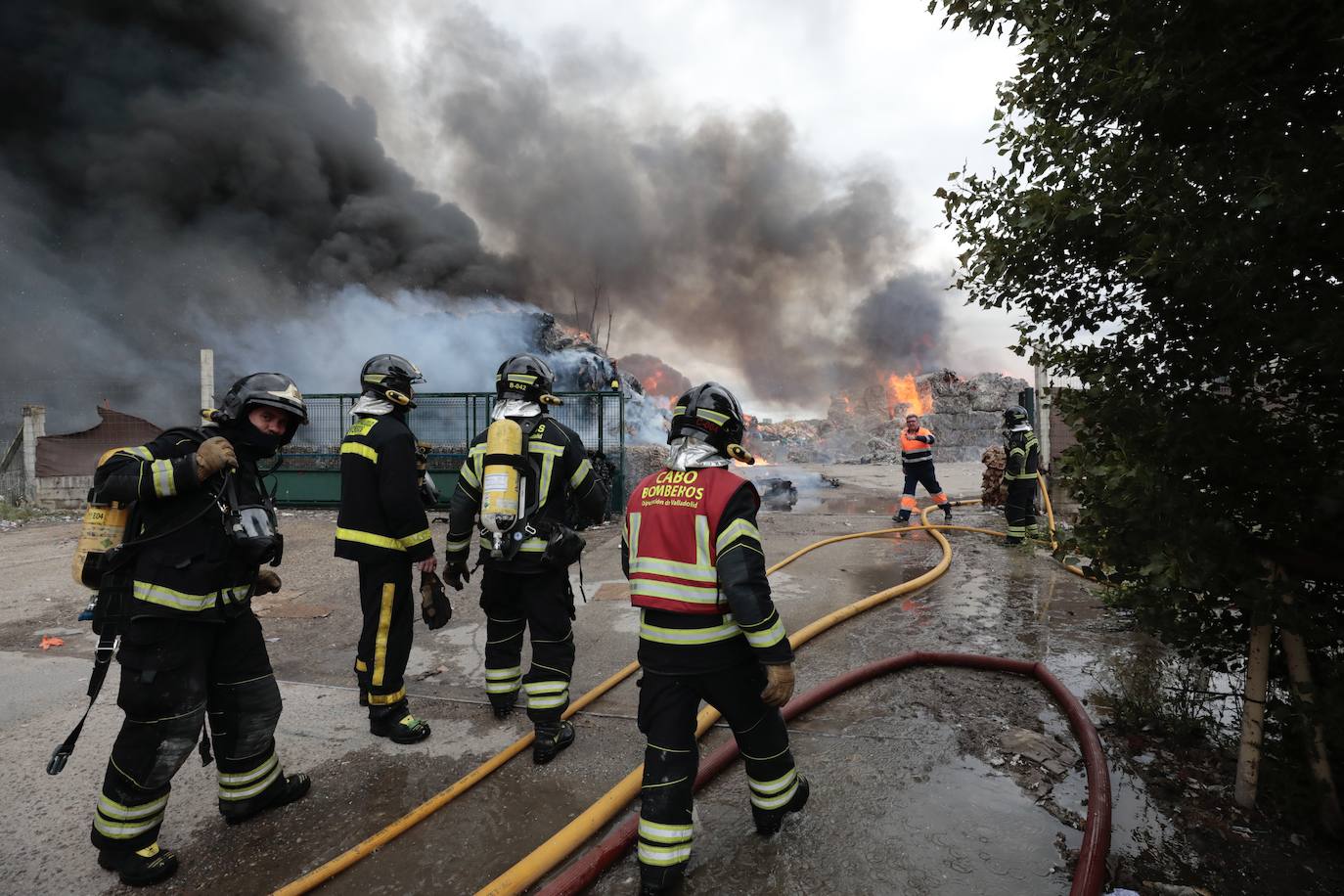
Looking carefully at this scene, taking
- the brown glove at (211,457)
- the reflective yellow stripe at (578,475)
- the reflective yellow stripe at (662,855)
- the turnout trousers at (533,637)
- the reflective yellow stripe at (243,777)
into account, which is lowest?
the reflective yellow stripe at (662,855)

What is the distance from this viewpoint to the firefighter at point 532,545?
305 cm

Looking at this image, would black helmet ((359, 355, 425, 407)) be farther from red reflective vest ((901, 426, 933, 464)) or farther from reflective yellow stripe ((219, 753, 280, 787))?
red reflective vest ((901, 426, 933, 464))

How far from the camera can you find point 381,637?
3098 millimetres

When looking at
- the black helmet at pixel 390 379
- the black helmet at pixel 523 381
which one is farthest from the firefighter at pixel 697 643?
the black helmet at pixel 390 379

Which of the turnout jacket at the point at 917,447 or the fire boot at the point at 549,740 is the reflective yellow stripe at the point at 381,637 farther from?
the turnout jacket at the point at 917,447

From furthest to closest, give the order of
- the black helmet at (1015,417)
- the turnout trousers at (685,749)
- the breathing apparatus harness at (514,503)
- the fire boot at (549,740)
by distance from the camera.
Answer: the black helmet at (1015,417) → the breathing apparatus harness at (514,503) → the fire boot at (549,740) → the turnout trousers at (685,749)

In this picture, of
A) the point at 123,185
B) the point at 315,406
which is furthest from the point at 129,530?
the point at 123,185

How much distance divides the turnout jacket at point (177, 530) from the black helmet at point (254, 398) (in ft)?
0.33

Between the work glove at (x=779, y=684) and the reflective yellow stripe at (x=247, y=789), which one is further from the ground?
the work glove at (x=779, y=684)

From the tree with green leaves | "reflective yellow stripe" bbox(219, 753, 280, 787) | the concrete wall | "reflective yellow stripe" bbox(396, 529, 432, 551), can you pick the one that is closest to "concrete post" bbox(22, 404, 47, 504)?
the concrete wall

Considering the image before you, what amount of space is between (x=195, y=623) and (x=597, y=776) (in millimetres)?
1699

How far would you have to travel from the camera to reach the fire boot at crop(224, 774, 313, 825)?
8.22 ft

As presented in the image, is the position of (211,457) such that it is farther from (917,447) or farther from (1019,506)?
(917,447)

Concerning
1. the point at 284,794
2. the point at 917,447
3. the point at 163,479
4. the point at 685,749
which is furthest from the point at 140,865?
the point at 917,447
